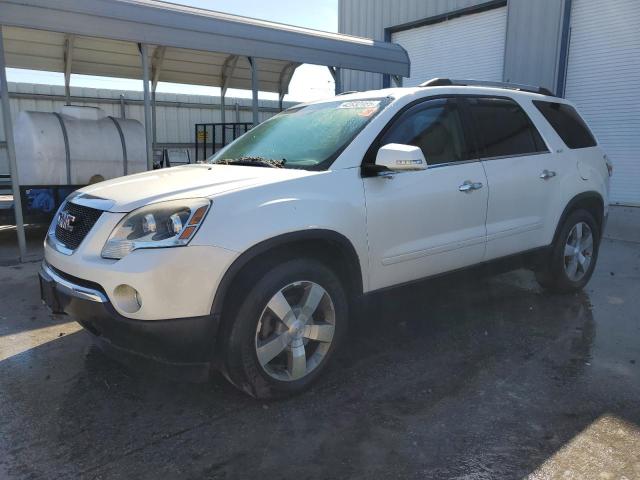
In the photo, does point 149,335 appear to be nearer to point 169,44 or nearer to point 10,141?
point 10,141

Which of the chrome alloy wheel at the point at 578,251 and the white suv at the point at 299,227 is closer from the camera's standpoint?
the white suv at the point at 299,227

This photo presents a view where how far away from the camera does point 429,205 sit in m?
3.63

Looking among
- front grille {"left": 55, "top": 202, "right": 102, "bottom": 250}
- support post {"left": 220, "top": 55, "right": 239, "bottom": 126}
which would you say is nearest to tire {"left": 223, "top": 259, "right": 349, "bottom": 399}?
front grille {"left": 55, "top": 202, "right": 102, "bottom": 250}

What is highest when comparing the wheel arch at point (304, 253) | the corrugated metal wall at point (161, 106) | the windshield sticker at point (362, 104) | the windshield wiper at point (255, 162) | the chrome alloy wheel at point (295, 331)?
the corrugated metal wall at point (161, 106)

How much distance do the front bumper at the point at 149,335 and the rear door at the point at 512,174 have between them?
238cm

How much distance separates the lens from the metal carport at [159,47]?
600 centimetres

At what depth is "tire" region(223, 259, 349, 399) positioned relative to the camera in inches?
113

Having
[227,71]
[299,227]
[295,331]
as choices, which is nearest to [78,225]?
[299,227]

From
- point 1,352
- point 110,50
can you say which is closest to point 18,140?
point 110,50

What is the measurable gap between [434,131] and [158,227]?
84.3 inches

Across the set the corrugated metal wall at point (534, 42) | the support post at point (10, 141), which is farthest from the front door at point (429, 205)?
the corrugated metal wall at point (534, 42)

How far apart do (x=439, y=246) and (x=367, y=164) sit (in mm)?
825

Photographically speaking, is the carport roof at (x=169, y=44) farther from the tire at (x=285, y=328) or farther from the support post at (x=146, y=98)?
the tire at (x=285, y=328)

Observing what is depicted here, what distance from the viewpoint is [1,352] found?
3869mm
